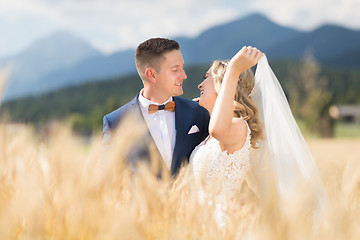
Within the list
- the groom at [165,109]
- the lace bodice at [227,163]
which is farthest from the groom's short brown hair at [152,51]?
the lace bodice at [227,163]

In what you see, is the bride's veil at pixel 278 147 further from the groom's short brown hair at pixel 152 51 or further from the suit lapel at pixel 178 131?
the groom's short brown hair at pixel 152 51

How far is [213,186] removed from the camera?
1.50 meters

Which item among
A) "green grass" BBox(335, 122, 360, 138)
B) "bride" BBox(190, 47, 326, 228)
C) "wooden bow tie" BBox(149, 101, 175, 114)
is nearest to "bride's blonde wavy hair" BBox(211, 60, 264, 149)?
"bride" BBox(190, 47, 326, 228)

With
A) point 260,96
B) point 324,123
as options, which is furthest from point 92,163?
point 324,123

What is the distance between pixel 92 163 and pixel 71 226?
22 cm

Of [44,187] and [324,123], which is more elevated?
[44,187]

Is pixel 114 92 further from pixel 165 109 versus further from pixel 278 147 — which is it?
pixel 278 147

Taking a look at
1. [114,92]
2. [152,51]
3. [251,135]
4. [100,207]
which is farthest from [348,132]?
[100,207]

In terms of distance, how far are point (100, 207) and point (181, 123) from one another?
7.55 ft

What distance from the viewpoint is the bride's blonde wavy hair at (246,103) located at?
3.20 metres

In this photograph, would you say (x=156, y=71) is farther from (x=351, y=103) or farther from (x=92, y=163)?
(x=351, y=103)

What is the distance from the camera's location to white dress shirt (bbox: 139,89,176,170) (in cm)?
353

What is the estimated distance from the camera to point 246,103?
10.7 ft

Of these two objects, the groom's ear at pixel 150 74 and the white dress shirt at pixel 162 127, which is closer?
the white dress shirt at pixel 162 127
